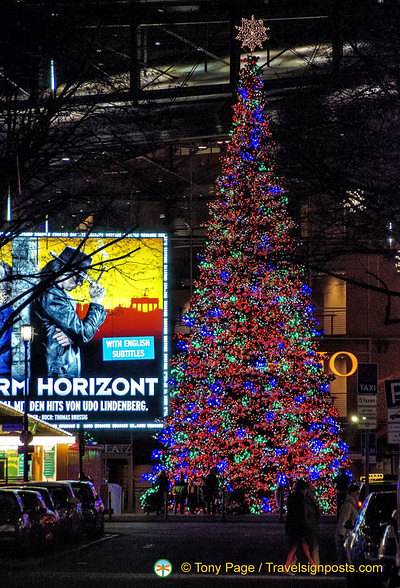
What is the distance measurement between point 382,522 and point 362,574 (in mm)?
1177

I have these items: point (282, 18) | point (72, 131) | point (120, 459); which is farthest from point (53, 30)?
point (120, 459)

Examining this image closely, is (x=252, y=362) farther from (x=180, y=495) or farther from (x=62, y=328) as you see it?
(x=62, y=328)

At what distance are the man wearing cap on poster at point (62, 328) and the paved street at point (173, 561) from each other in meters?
15.5

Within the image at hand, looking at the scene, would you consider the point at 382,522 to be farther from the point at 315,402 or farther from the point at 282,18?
the point at 282,18

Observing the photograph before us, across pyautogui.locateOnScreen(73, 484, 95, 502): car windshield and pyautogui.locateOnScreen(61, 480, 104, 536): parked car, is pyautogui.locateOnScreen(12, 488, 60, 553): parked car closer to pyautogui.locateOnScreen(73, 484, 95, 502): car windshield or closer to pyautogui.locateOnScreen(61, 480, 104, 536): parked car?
pyautogui.locateOnScreen(61, 480, 104, 536): parked car

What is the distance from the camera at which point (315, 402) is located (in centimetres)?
4250

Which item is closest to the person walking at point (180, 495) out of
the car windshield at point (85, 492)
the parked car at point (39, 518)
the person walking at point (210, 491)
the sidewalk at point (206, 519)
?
the person walking at point (210, 491)

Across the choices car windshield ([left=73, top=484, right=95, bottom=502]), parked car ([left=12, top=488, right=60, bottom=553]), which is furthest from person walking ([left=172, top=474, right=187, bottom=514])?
parked car ([left=12, top=488, right=60, bottom=553])

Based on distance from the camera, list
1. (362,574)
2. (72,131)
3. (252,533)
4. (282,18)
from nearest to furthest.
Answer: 1. (362,574)
2. (72,131)
3. (252,533)
4. (282,18)

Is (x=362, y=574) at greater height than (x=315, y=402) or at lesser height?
lesser

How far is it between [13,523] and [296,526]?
6.87 metres

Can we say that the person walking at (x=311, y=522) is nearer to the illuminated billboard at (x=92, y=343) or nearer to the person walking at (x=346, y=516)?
the person walking at (x=346, y=516)

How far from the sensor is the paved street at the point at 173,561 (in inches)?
806

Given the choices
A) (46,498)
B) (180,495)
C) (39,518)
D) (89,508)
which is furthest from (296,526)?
(180,495)
